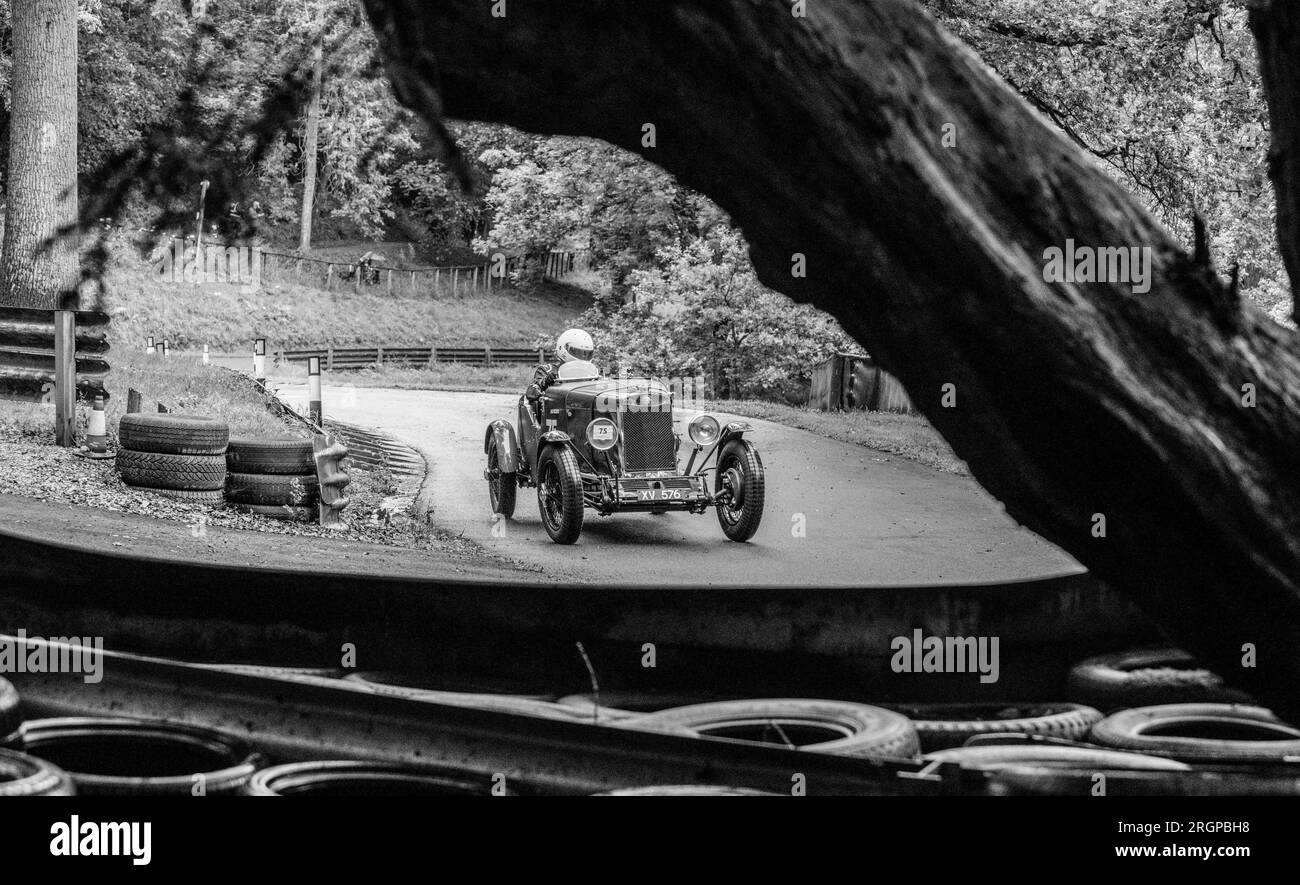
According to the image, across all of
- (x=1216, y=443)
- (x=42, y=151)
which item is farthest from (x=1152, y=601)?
(x=42, y=151)

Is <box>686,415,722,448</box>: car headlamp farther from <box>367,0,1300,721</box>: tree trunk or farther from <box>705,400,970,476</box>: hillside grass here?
<box>367,0,1300,721</box>: tree trunk

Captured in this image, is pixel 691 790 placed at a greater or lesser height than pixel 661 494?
lesser

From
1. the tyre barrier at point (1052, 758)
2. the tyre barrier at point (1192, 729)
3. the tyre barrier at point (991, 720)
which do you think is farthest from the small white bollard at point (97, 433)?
the tyre barrier at point (1052, 758)

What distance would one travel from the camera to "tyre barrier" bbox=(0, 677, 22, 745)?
4.21 meters

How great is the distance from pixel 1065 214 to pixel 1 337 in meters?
14.9

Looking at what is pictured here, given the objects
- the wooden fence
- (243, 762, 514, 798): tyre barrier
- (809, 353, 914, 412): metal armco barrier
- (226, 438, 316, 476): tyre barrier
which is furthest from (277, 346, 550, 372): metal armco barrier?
(243, 762, 514, 798): tyre barrier

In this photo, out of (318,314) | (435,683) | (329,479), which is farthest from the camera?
(318,314)

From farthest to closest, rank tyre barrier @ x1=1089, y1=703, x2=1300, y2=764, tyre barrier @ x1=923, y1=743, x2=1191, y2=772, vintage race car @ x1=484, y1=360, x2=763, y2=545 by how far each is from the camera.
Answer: vintage race car @ x1=484, y1=360, x2=763, y2=545
tyre barrier @ x1=1089, y1=703, x2=1300, y2=764
tyre barrier @ x1=923, y1=743, x2=1191, y2=772

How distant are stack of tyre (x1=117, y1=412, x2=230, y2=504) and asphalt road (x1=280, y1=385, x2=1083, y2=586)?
2.00m

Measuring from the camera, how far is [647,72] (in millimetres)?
3377

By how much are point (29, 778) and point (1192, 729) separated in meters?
3.63

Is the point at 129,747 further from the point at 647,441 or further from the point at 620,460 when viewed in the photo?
the point at 647,441

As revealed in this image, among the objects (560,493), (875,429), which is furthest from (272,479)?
(875,429)

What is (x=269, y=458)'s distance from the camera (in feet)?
40.5
